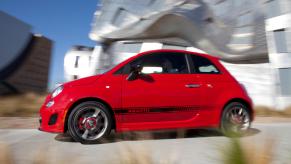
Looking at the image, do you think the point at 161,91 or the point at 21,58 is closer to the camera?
the point at 161,91

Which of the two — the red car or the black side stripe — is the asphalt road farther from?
the black side stripe

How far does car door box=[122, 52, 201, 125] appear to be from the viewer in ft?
15.6

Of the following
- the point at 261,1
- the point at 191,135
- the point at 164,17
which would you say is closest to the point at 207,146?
the point at 191,135

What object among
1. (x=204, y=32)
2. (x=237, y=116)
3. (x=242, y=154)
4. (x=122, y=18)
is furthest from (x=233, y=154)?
(x=122, y=18)

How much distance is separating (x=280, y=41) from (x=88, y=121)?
817 inches

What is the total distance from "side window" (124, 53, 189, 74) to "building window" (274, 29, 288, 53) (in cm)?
1903

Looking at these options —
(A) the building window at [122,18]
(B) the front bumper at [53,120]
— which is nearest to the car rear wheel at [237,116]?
(B) the front bumper at [53,120]

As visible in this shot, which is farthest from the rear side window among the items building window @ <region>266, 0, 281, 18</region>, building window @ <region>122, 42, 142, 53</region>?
building window @ <region>122, 42, 142, 53</region>

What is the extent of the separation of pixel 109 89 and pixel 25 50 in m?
56.9

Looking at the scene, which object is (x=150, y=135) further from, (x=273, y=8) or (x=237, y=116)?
→ (x=273, y=8)

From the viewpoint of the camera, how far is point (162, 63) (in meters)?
5.18

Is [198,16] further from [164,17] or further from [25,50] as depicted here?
[25,50]

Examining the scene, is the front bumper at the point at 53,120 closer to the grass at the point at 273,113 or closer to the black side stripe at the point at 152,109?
the black side stripe at the point at 152,109

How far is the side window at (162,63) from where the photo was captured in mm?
5086
